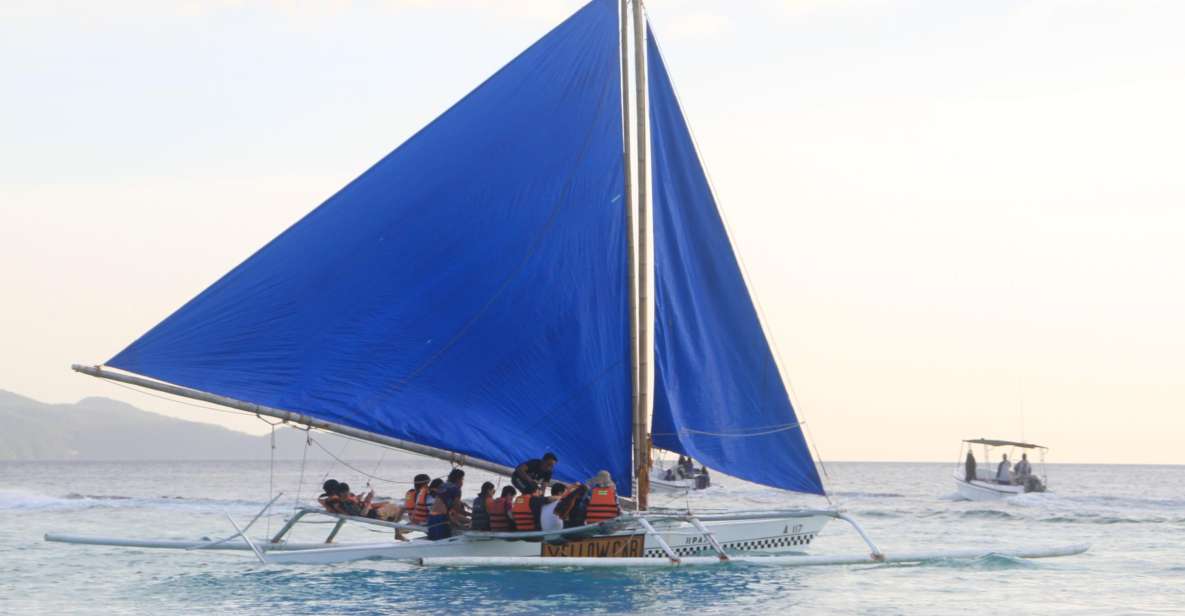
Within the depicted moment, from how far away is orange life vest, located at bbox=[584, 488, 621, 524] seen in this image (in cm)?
2088

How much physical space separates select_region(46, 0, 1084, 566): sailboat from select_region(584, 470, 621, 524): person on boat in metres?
0.21

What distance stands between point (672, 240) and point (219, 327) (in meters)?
7.39

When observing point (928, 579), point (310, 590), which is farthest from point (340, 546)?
point (928, 579)

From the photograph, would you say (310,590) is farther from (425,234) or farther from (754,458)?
(754,458)

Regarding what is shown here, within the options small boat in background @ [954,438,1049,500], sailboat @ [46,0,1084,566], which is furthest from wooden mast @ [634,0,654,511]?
small boat in background @ [954,438,1049,500]

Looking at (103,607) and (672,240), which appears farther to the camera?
(672,240)

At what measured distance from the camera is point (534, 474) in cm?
2133

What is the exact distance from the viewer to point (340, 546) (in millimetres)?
22547

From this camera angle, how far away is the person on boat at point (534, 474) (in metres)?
21.1

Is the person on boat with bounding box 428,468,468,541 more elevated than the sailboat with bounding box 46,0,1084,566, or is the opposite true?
the sailboat with bounding box 46,0,1084,566

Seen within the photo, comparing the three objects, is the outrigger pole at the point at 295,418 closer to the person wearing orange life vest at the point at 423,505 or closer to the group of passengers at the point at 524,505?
the group of passengers at the point at 524,505

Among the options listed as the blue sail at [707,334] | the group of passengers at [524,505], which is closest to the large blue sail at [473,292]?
the group of passengers at [524,505]

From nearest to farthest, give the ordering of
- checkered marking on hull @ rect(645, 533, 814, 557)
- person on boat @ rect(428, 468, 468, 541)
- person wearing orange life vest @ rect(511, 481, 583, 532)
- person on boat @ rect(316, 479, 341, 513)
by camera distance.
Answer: person wearing orange life vest @ rect(511, 481, 583, 532), person on boat @ rect(428, 468, 468, 541), checkered marking on hull @ rect(645, 533, 814, 557), person on boat @ rect(316, 479, 341, 513)

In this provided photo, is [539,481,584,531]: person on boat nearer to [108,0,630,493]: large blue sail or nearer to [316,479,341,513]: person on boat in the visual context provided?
[108,0,630,493]: large blue sail
